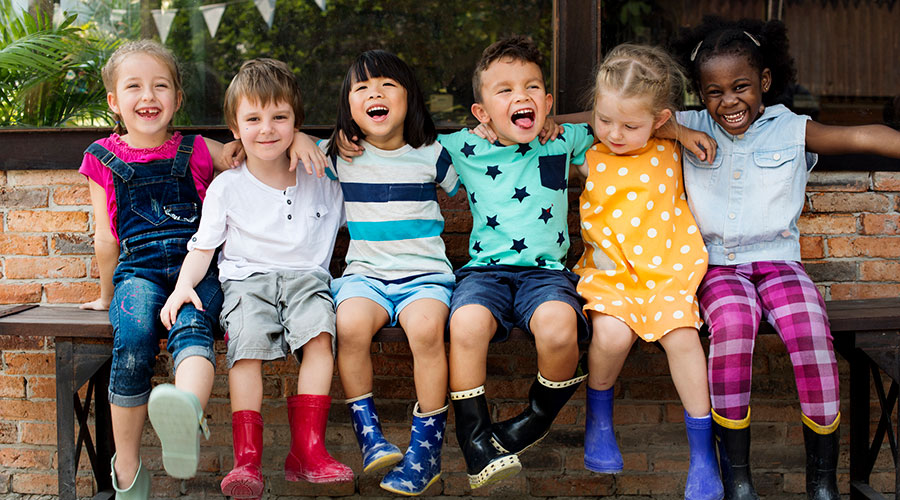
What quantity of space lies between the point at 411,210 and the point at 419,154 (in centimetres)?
20

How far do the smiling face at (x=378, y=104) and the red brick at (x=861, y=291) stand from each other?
5.96ft

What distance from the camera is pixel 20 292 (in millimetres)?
3062

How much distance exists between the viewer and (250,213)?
2.67m

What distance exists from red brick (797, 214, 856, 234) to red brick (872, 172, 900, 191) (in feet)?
0.51

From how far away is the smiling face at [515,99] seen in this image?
262 centimetres

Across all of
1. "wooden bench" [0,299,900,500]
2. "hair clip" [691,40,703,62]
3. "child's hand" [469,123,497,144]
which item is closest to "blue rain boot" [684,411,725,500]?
"wooden bench" [0,299,900,500]

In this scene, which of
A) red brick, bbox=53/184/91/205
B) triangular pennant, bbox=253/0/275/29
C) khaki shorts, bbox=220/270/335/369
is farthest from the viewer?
triangular pennant, bbox=253/0/275/29

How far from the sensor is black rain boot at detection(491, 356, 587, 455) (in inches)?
95.2

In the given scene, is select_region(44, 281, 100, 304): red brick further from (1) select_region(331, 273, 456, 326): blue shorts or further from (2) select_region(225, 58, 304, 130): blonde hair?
(1) select_region(331, 273, 456, 326): blue shorts

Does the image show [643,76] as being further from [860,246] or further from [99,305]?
[99,305]

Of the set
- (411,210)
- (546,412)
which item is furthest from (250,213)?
(546,412)

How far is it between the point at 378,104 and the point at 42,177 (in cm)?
139

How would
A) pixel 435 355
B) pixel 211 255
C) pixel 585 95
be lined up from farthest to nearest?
Answer: pixel 585 95, pixel 211 255, pixel 435 355

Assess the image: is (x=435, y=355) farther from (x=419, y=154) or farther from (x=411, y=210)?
(x=419, y=154)
